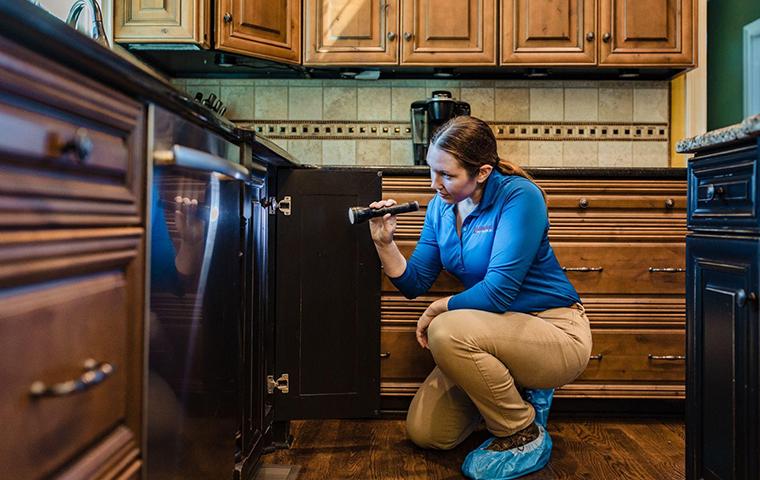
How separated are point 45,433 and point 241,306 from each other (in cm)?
77

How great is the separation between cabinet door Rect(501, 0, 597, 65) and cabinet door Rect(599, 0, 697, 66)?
0.06 metres

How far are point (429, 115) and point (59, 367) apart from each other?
2.04 meters

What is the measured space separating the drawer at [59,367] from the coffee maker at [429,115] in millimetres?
1859

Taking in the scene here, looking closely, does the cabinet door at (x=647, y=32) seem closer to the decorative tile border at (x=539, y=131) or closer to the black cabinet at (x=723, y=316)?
the decorative tile border at (x=539, y=131)

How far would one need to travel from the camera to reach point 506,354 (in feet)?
5.54

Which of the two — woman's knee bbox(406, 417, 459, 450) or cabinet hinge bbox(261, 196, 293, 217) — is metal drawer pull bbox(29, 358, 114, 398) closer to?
cabinet hinge bbox(261, 196, 293, 217)

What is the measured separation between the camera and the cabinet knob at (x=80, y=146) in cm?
63

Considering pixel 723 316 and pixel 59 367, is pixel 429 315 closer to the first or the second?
pixel 723 316

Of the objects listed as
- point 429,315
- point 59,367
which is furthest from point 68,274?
point 429,315

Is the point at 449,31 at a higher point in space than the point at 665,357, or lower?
higher

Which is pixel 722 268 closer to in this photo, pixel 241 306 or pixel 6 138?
pixel 241 306

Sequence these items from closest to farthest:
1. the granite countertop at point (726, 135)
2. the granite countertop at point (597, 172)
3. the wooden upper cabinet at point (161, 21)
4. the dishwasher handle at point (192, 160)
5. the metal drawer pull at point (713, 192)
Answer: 1. the dishwasher handle at point (192, 160)
2. the granite countertop at point (726, 135)
3. the metal drawer pull at point (713, 192)
4. the granite countertop at point (597, 172)
5. the wooden upper cabinet at point (161, 21)

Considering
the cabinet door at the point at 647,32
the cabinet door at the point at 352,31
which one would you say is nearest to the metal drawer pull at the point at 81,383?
the cabinet door at the point at 352,31

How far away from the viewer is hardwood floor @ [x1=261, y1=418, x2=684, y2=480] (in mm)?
1717
